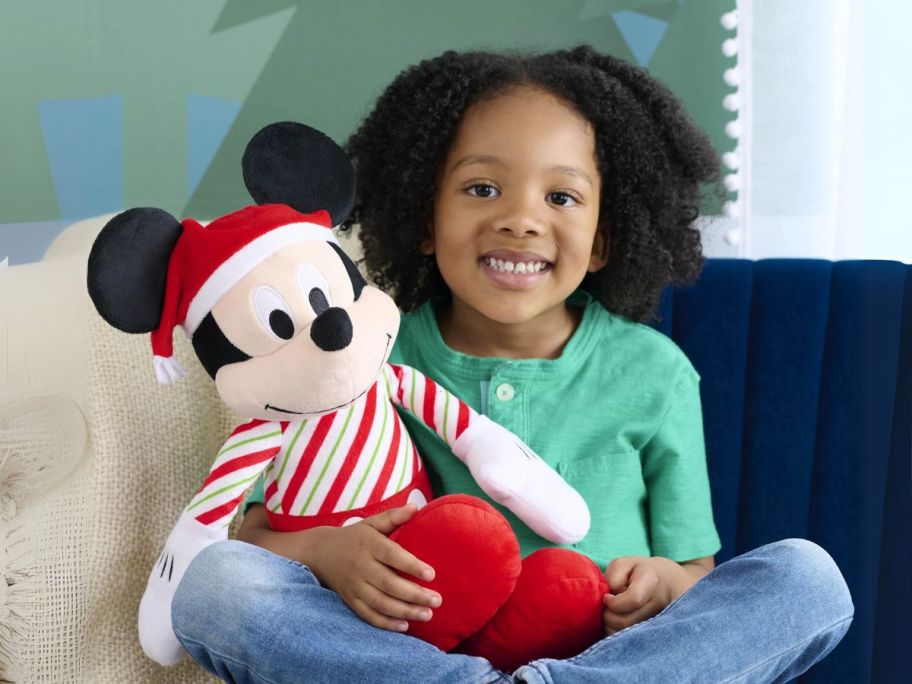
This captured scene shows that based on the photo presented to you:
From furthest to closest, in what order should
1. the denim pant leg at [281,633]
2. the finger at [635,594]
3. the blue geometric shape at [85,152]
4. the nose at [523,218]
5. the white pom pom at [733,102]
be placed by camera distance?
the blue geometric shape at [85,152] → the white pom pom at [733,102] → the nose at [523,218] → the finger at [635,594] → the denim pant leg at [281,633]

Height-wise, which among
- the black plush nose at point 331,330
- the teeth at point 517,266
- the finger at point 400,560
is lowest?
the finger at point 400,560

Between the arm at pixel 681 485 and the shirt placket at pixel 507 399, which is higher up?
the shirt placket at pixel 507 399

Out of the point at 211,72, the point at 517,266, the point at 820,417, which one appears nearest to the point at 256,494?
the point at 517,266

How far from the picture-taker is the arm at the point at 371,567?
2.64ft

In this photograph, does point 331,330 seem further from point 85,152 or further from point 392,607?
point 85,152

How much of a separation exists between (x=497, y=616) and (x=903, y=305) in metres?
0.58

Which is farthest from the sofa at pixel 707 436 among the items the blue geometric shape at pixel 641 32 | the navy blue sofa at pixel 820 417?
the blue geometric shape at pixel 641 32

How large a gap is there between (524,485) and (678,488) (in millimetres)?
201

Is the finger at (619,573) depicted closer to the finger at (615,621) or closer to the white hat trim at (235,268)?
the finger at (615,621)

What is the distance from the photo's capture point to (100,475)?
0.98 meters

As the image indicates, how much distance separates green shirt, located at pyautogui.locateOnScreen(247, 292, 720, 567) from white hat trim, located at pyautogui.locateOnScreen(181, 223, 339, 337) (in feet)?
0.77

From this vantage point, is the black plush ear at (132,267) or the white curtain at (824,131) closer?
the black plush ear at (132,267)

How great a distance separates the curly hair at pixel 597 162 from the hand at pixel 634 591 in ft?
1.06

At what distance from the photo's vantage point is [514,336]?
1.12 meters
